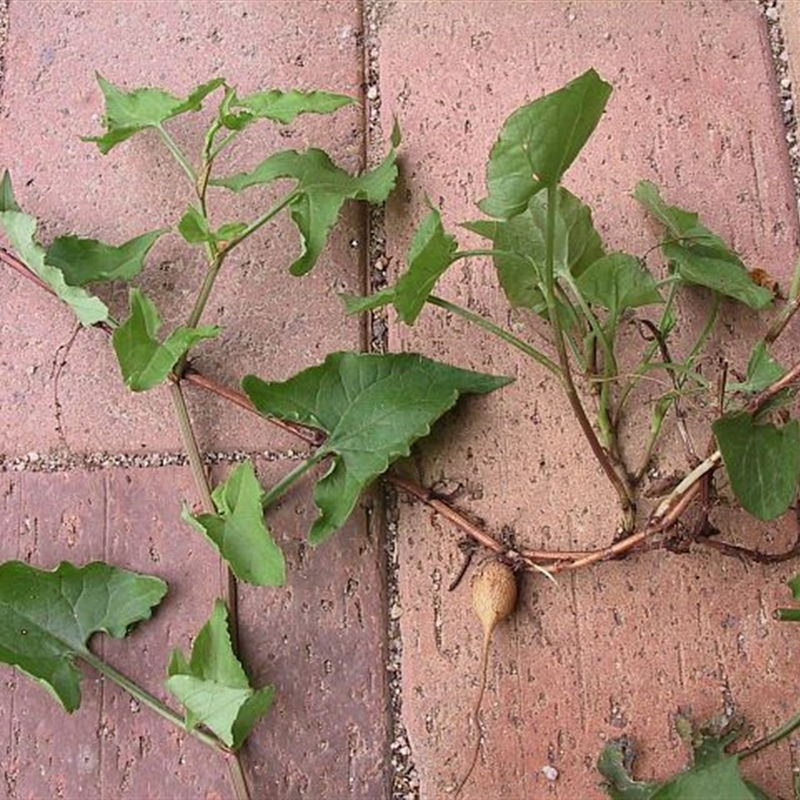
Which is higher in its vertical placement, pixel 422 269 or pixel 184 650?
pixel 422 269

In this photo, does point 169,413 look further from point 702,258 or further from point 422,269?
point 702,258

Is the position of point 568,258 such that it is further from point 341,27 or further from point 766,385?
point 341,27

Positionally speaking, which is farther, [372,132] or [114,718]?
[372,132]

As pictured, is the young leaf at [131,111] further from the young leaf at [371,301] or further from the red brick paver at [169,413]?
the young leaf at [371,301]

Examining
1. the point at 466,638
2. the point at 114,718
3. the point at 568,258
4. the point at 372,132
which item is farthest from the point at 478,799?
the point at 372,132

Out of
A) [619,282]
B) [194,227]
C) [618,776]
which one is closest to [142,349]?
[194,227]

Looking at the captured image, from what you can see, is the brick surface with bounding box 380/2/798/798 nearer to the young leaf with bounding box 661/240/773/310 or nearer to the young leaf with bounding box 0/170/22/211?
the young leaf with bounding box 661/240/773/310

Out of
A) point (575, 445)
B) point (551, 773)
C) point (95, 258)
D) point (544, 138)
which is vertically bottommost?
point (551, 773)
